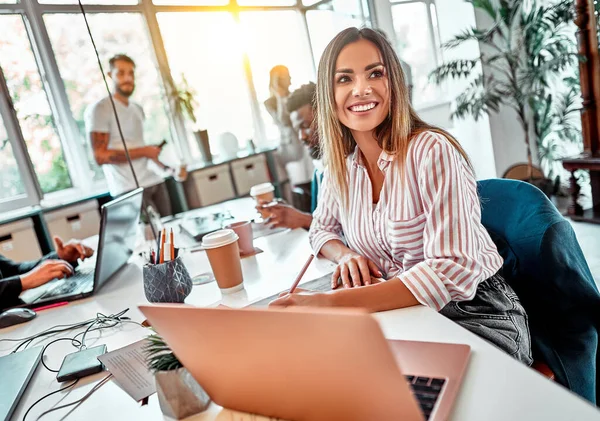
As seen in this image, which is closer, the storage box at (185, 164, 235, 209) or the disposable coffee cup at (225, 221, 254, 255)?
the disposable coffee cup at (225, 221, 254, 255)

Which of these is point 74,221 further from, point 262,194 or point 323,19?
point 323,19

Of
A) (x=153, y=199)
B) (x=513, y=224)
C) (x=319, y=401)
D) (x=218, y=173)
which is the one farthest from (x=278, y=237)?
(x=218, y=173)

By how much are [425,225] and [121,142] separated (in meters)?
3.14

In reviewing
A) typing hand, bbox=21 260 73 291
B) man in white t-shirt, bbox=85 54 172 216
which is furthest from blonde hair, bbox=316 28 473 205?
man in white t-shirt, bbox=85 54 172 216

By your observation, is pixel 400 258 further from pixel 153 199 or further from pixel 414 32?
pixel 414 32

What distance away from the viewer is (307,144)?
7.95 feet

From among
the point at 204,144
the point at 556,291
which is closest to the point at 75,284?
the point at 556,291

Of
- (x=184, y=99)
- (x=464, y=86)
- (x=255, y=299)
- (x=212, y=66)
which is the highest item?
(x=212, y=66)

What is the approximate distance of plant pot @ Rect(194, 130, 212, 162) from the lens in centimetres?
458

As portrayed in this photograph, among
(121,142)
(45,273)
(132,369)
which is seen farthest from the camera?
(121,142)

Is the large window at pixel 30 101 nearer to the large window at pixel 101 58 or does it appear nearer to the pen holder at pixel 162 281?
the large window at pixel 101 58

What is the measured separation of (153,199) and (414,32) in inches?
127

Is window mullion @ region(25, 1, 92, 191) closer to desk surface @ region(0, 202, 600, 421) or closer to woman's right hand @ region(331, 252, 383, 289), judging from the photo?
desk surface @ region(0, 202, 600, 421)

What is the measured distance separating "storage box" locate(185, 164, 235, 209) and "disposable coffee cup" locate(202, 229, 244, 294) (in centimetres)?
341
